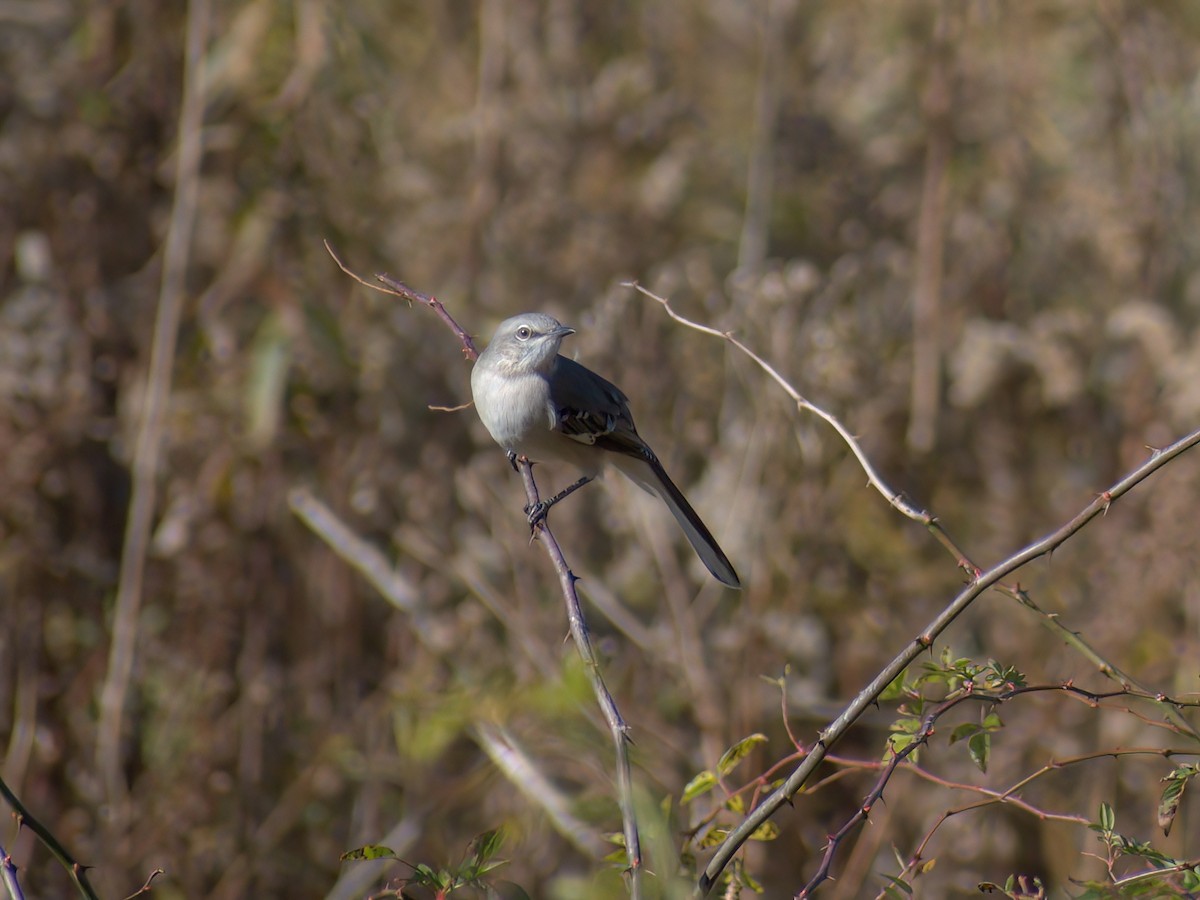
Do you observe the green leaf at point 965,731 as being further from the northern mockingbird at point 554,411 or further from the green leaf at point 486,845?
the northern mockingbird at point 554,411

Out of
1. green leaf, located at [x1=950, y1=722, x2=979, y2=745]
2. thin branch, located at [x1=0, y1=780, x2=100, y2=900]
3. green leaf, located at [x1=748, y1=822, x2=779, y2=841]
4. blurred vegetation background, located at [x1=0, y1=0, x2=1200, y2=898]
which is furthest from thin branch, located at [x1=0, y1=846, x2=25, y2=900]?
blurred vegetation background, located at [x1=0, y1=0, x2=1200, y2=898]

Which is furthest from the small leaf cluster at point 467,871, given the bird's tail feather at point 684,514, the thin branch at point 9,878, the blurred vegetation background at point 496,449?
the blurred vegetation background at point 496,449

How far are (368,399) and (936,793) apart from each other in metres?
3.11

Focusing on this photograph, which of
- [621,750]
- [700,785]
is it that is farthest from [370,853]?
[700,785]

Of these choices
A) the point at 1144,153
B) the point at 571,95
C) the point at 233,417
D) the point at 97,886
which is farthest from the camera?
the point at 571,95

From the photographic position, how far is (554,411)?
429 cm

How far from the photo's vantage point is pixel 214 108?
18.1 ft

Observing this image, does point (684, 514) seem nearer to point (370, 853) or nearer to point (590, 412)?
point (590, 412)

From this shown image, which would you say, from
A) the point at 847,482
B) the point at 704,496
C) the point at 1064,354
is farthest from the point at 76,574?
the point at 1064,354

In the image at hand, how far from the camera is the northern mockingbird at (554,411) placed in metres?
4.20

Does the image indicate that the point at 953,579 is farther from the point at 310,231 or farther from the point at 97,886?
the point at 97,886

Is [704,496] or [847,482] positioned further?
[704,496]

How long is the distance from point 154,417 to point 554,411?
1794 mm

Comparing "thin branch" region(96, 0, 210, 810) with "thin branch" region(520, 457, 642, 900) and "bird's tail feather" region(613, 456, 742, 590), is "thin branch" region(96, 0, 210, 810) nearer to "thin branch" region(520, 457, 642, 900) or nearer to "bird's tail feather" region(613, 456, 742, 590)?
"bird's tail feather" region(613, 456, 742, 590)
